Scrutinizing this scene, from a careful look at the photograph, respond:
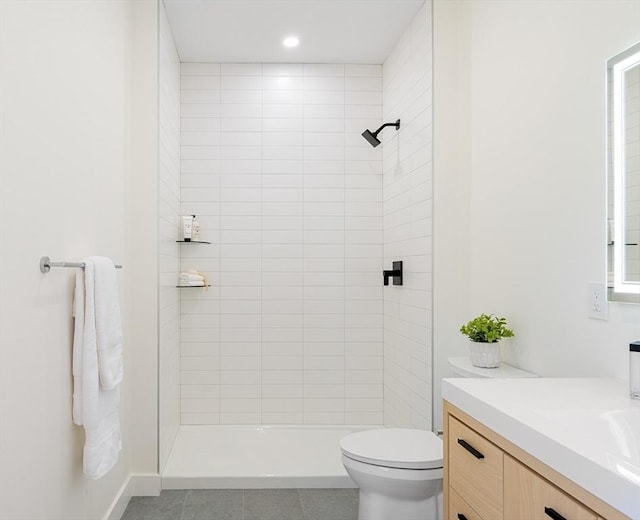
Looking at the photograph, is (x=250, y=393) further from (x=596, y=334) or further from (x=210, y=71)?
(x=596, y=334)

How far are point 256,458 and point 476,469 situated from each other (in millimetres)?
2080

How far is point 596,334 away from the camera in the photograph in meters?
1.74

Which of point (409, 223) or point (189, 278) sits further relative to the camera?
point (189, 278)

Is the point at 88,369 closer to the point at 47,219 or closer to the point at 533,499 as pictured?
the point at 47,219

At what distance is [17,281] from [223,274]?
228 centimetres

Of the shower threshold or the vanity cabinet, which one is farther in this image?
the shower threshold

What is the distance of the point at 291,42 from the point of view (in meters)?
3.42

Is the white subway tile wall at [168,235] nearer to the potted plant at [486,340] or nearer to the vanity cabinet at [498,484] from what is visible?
the potted plant at [486,340]

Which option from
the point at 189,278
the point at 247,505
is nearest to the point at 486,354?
the point at 247,505

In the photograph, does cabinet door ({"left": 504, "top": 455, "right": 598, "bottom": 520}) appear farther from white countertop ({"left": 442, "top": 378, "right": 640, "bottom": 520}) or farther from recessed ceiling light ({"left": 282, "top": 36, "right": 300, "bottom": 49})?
recessed ceiling light ({"left": 282, "top": 36, "right": 300, "bottom": 49})

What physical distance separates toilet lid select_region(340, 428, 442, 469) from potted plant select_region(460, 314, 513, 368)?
40 cm

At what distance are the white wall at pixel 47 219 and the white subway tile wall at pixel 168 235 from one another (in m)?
0.57

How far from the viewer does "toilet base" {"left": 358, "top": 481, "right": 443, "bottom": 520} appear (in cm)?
209

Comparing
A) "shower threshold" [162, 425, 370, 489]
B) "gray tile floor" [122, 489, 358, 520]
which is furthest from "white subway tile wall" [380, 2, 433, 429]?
"gray tile floor" [122, 489, 358, 520]
